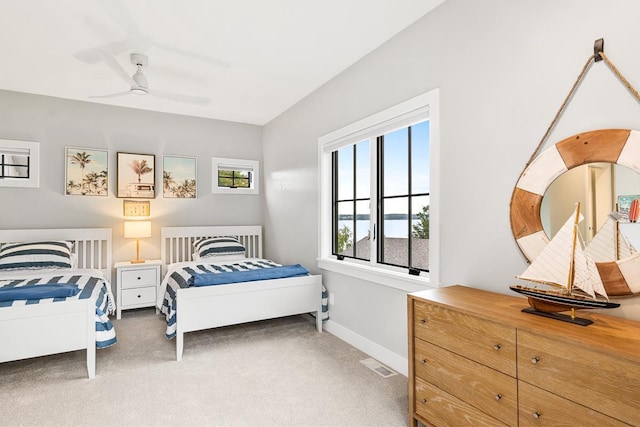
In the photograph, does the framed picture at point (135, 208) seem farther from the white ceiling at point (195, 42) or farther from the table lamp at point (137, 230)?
the white ceiling at point (195, 42)

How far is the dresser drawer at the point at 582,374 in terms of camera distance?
3.74 feet

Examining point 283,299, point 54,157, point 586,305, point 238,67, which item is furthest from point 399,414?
point 54,157

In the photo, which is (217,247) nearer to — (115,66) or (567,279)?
(115,66)

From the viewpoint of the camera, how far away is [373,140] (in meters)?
3.08

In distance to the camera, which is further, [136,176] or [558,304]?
[136,176]

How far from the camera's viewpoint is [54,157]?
4.24 metres

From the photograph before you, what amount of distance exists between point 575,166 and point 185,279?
3.12 meters

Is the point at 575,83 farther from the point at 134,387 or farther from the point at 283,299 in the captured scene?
the point at 134,387

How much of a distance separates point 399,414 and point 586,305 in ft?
4.07

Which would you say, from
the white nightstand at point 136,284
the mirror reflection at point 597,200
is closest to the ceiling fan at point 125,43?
the white nightstand at point 136,284

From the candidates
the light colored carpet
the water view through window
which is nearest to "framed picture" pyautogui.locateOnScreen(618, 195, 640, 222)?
the water view through window

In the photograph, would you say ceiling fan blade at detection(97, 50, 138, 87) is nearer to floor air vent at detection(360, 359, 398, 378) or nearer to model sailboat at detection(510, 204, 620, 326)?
floor air vent at detection(360, 359, 398, 378)

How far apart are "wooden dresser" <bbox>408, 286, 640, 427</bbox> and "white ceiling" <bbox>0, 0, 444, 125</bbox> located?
1.97 meters

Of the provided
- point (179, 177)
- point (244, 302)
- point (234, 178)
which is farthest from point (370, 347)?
point (179, 177)
